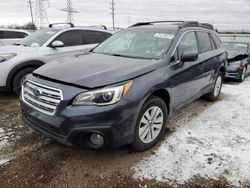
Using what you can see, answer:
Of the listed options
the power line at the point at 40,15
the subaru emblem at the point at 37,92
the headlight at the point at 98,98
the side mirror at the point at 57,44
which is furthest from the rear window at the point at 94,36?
the power line at the point at 40,15

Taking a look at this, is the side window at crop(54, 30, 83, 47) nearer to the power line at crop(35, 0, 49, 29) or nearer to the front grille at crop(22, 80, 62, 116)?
the front grille at crop(22, 80, 62, 116)

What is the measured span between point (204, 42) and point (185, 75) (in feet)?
4.90

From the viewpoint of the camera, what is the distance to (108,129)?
10.0 feet

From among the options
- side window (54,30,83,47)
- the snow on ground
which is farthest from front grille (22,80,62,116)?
side window (54,30,83,47)

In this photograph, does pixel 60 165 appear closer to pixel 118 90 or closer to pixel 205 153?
pixel 118 90

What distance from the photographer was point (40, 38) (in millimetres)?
7008

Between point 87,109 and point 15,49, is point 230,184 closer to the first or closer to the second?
point 87,109

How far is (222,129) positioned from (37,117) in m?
3.05

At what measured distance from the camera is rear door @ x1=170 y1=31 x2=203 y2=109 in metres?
4.12

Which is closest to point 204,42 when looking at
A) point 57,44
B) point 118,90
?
point 118,90

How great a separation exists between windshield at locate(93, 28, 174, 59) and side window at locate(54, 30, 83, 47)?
8.00 feet

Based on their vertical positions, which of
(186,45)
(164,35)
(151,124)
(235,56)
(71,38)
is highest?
(164,35)

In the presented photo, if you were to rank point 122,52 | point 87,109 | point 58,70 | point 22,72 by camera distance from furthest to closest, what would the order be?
point 22,72
point 122,52
point 58,70
point 87,109

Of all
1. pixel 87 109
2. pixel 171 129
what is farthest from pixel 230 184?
pixel 87 109
